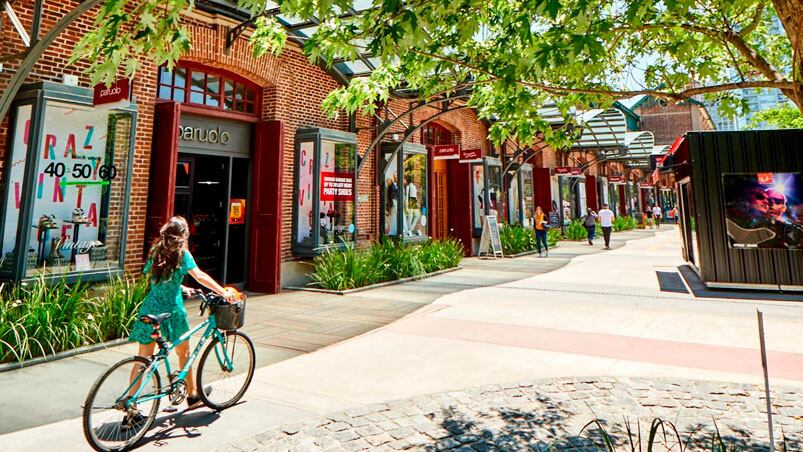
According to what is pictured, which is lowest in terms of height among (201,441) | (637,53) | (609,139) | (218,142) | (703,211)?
(201,441)

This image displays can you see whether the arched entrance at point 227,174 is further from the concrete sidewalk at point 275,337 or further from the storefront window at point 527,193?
the storefront window at point 527,193

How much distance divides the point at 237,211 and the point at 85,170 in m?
3.21

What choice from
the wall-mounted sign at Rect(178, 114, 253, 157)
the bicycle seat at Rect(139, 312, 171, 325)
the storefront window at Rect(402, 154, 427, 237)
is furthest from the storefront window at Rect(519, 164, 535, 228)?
the bicycle seat at Rect(139, 312, 171, 325)

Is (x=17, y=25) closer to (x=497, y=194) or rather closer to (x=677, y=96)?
(x=677, y=96)

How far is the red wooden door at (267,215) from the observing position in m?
9.30

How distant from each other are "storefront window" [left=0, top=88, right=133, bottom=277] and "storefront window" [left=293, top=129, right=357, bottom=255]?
3.79m

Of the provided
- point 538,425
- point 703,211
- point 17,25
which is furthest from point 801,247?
point 17,25

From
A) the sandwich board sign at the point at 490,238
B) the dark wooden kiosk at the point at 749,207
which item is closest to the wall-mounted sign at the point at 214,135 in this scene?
the sandwich board sign at the point at 490,238

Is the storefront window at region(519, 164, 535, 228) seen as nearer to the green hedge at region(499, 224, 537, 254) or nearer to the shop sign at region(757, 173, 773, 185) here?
the green hedge at region(499, 224, 537, 254)

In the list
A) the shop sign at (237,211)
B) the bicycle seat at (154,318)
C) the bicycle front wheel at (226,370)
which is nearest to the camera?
the bicycle seat at (154,318)

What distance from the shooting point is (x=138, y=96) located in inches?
292

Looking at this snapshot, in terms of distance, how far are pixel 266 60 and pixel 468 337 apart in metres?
7.47

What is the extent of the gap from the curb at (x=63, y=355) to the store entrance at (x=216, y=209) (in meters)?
3.59

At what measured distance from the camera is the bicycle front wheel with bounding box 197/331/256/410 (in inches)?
146
